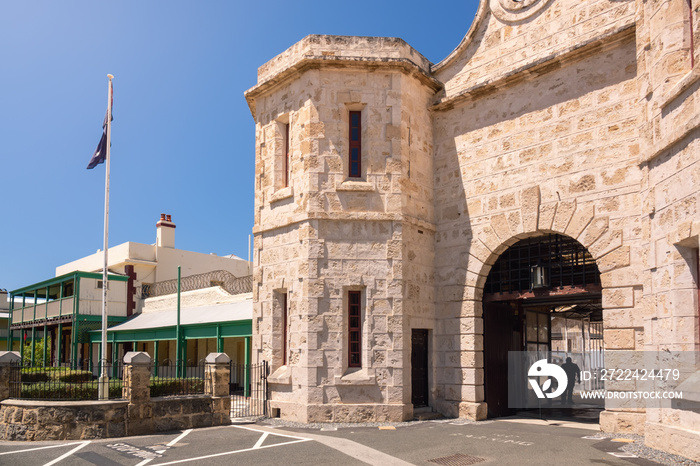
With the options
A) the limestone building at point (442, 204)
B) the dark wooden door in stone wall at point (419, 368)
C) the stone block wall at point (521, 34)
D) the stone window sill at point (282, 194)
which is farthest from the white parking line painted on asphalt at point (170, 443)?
the stone block wall at point (521, 34)

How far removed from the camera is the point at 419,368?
13.0 meters

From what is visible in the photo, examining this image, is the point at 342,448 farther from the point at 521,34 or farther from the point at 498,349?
the point at 521,34

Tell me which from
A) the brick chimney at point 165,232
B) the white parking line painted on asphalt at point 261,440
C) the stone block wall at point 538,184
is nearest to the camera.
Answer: the white parking line painted on asphalt at point 261,440

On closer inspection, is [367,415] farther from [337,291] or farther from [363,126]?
[363,126]

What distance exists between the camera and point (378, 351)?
40.1 ft

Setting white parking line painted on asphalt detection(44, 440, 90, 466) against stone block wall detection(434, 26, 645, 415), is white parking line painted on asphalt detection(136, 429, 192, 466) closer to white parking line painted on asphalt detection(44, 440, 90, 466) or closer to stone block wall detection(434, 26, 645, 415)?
white parking line painted on asphalt detection(44, 440, 90, 466)

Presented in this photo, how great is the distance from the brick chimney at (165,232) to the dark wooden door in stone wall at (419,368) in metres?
20.0

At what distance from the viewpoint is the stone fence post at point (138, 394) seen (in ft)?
35.3

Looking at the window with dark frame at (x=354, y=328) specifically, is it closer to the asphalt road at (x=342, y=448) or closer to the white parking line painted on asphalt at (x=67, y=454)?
the asphalt road at (x=342, y=448)

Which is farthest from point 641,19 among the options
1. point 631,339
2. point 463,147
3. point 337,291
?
point 337,291

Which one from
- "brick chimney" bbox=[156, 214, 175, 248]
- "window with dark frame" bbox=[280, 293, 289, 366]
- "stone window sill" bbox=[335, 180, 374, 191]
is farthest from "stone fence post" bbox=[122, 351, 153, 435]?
"brick chimney" bbox=[156, 214, 175, 248]

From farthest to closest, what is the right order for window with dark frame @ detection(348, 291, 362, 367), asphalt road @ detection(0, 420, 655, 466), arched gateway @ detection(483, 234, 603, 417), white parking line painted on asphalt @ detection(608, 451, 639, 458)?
1. window with dark frame @ detection(348, 291, 362, 367)
2. arched gateway @ detection(483, 234, 603, 417)
3. asphalt road @ detection(0, 420, 655, 466)
4. white parking line painted on asphalt @ detection(608, 451, 639, 458)

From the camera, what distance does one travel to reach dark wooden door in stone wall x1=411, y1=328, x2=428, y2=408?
1284cm

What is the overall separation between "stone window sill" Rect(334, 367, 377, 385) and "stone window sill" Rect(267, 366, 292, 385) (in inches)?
43.3
